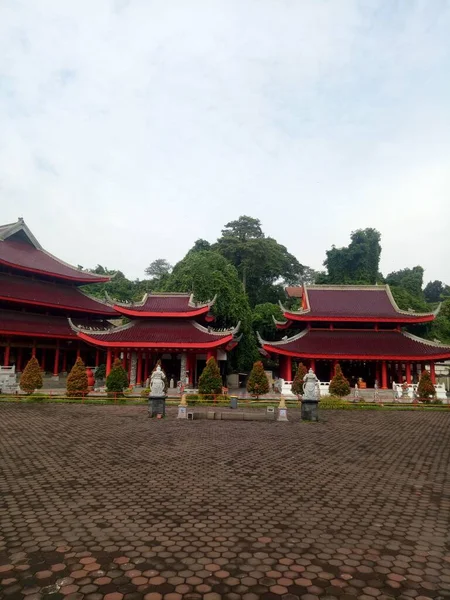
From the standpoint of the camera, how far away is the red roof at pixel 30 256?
36.9m

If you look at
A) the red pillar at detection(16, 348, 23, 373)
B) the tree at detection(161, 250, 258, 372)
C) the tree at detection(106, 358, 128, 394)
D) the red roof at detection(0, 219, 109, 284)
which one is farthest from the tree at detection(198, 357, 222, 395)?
the red roof at detection(0, 219, 109, 284)

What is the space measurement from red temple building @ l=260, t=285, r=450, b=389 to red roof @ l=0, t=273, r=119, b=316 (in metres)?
17.0

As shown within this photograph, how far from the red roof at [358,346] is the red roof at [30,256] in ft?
63.7

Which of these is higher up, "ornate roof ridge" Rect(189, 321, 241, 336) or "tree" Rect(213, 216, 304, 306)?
"tree" Rect(213, 216, 304, 306)

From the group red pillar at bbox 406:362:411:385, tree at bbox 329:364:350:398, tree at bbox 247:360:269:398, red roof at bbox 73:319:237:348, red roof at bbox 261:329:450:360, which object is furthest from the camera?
red pillar at bbox 406:362:411:385

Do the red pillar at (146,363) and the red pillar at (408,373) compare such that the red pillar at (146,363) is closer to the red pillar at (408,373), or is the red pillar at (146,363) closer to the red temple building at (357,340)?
A: the red temple building at (357,340)

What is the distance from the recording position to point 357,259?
53719 millimetres

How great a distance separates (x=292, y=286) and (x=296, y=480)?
69.5 m

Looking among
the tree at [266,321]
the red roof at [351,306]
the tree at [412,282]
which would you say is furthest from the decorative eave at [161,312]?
the tree at [412,282]

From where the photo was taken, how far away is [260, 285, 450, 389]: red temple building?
95.7 ft

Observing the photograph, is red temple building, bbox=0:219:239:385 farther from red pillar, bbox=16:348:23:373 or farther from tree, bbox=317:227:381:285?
tree, bbox=317:227:381:285

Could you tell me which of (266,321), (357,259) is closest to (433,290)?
(357,259)

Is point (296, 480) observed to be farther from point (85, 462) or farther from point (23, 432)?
point (23, 432)

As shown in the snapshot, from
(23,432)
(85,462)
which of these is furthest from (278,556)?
(23,432)
